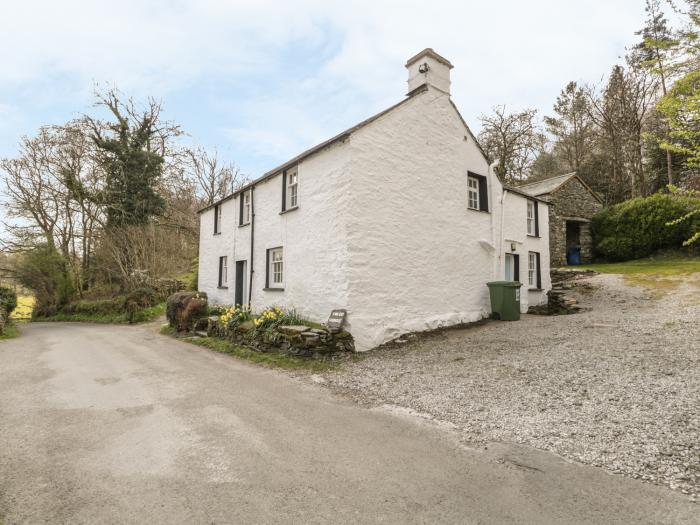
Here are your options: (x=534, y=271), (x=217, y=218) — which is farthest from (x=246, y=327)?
(x=534, y=271)

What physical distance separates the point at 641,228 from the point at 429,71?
16.8 m

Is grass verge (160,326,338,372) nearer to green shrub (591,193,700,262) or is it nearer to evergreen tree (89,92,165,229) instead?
evergreen tree (89,92,165,229)

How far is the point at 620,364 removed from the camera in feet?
21.7

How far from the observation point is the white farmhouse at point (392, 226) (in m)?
9.85

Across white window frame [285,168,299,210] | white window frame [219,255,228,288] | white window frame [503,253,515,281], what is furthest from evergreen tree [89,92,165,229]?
white window frame [503,253,515,281]

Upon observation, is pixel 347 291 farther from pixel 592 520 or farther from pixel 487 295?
pixel 592 520

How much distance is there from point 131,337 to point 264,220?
6330 mm

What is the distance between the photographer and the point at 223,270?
17.0 m

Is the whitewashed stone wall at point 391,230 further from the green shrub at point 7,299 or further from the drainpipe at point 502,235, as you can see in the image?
the green shrub at point 7,299

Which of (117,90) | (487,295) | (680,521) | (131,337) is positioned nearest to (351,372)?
(680,521)

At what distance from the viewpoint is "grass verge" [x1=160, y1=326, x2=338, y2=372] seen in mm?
8145

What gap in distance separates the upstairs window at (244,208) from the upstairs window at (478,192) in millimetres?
8678

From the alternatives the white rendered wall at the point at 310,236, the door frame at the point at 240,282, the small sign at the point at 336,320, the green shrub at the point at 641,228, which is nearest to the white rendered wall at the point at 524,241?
the white rendered wall at the point at 310,236

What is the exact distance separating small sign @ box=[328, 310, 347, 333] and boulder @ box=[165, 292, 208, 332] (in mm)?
6424
